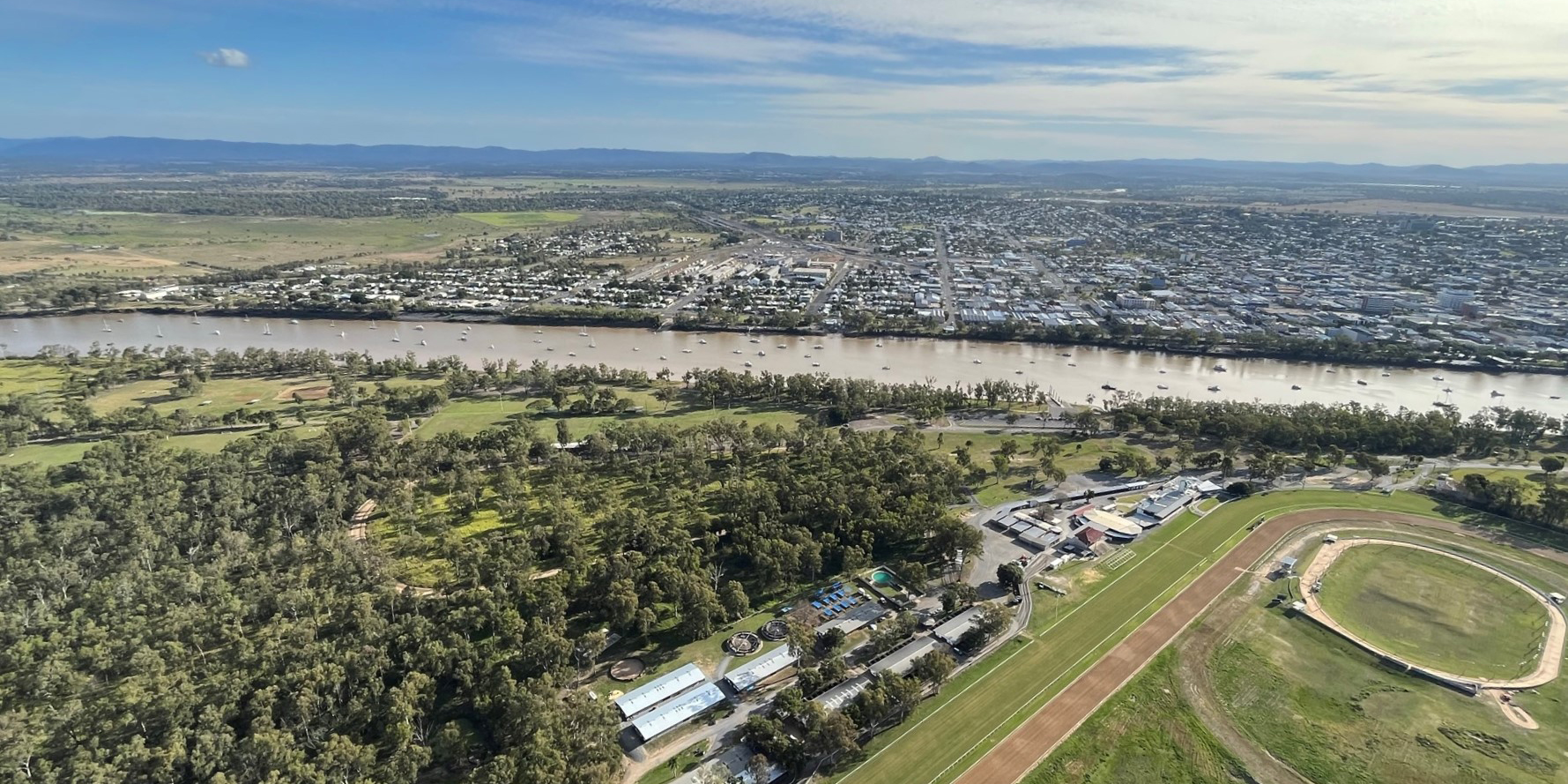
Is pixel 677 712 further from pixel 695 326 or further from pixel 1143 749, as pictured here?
pixel 695 326

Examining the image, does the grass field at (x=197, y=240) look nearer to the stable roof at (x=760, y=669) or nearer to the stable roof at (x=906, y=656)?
the stable roof at (x=760, y=669)

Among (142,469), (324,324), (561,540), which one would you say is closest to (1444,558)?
(561,540)

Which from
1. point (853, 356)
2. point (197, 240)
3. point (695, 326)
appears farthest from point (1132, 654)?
point (197, 240)

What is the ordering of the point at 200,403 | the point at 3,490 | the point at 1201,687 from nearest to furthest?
the point at 1201,687 → the point at 3,490 → the point at 200,403

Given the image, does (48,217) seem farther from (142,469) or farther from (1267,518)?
(1267,518)

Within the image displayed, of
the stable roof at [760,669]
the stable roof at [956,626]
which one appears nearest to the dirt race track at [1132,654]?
the stable roof at [956,626]

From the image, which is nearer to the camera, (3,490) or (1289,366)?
(3,490)

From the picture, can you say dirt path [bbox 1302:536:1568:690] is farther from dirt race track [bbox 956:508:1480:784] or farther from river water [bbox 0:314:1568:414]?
river water [bbox 0:314:1568:414]
